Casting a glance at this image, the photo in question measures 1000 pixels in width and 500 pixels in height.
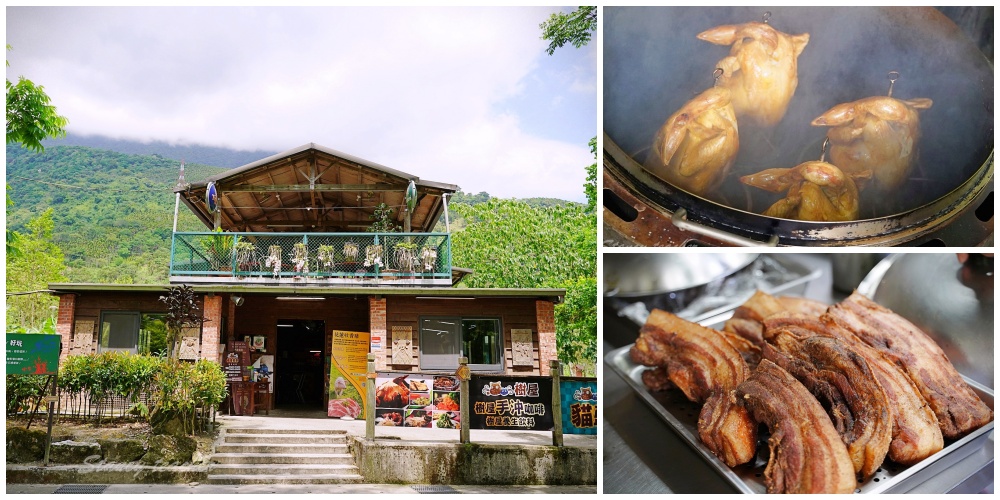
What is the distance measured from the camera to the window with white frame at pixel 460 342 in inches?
344

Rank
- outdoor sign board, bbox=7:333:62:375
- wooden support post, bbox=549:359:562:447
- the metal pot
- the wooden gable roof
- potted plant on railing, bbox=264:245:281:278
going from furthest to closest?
the wooden gable roof
potted plant on railing, bbox=264:245:281:278
wooden support post, bbox=549:359:562:447
outdoor sign board, bbox=7:333:62:375
the metal pot

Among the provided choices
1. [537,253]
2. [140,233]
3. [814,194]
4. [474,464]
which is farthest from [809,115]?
[140,233]

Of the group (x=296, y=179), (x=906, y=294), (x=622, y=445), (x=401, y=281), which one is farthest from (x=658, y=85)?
(x=296, y=179)

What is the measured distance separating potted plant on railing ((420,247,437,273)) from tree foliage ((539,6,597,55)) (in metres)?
2.85

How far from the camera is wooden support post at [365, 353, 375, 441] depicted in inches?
267

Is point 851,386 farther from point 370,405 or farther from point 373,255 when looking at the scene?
point 373,255

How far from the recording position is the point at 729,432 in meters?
4.03

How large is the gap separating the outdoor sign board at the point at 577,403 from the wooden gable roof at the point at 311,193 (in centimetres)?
353

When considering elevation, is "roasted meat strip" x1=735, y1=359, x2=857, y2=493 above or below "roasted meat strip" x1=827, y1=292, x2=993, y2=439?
below

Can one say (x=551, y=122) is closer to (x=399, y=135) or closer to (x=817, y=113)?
(x=399, y=135)

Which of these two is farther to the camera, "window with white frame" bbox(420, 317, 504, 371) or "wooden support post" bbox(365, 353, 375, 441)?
"window with white frame" bbox(420, 317, 504, 371)

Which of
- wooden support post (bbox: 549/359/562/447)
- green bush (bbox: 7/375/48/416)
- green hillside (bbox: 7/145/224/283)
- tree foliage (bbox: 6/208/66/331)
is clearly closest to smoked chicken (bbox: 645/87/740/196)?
wooden support post (bbox: 549/359/562/447)

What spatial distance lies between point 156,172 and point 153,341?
87.8 ft

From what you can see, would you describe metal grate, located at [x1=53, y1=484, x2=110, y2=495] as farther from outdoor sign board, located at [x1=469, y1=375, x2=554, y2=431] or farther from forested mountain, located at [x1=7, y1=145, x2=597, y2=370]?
forested mountain, located at [x1=7, y1=145, x2=597, y2=370]
